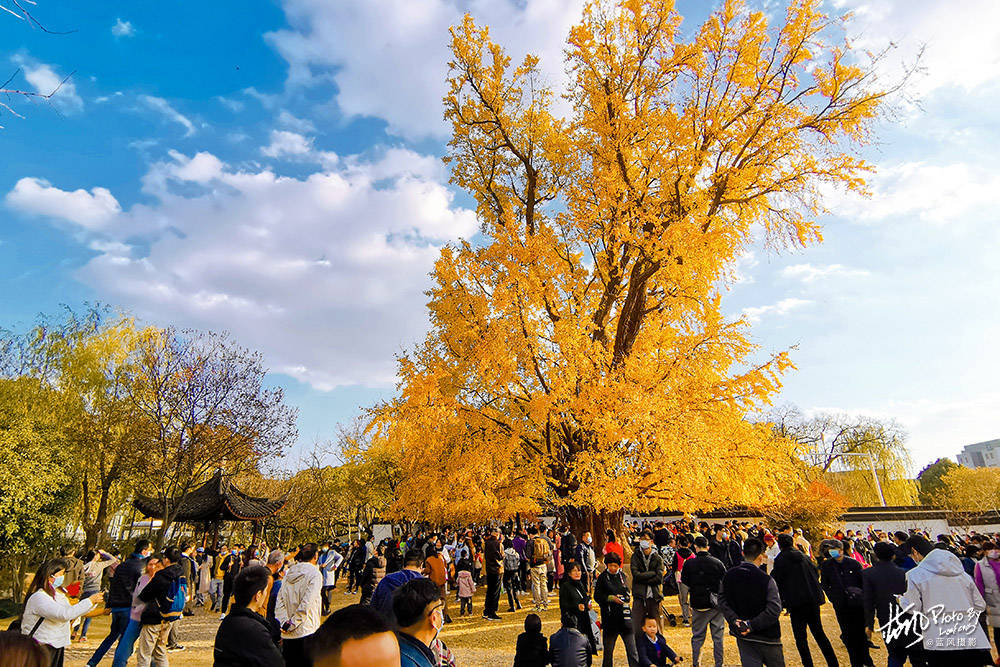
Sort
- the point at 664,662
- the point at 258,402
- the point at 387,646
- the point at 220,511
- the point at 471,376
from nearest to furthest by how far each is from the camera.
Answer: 1. the point at 387,646
2. the point at 664,662
3. the point at 471,376
4. the point at 220,511
5. the point at 258,402

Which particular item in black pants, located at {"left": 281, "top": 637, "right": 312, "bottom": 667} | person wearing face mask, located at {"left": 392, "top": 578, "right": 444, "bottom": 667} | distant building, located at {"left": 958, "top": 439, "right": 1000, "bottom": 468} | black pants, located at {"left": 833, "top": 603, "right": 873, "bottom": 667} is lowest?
distant building, located at {"left": 958, "top": 439, "right": 1000, "bottom": 468}

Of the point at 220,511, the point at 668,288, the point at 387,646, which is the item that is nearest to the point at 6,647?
the point at 387,646

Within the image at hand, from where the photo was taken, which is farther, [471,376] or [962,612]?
[471,376]

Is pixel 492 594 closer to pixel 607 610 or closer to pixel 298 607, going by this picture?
pixel 607 610

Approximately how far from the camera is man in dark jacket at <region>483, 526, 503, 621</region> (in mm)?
12609

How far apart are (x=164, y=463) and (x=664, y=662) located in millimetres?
20479

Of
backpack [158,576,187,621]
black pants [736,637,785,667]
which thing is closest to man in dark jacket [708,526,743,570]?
black pants [736,637,785,667]

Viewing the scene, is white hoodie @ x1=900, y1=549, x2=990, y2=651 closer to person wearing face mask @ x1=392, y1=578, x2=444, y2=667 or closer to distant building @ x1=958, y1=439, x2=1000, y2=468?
person wearing face mask @ x1=392, y1=578, x2=444, y2=667

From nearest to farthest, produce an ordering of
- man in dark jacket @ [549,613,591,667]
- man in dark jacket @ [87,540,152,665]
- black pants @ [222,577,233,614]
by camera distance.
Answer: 1. man in dark jacket @ [549,613,591,667]
2. man in dark jacket @ [87,540,152,665]
3. black pants @ [222,577,233,614]

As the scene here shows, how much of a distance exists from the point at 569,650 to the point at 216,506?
17.9 m

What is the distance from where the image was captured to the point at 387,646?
1561mm

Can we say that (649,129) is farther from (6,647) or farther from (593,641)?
(6,647)

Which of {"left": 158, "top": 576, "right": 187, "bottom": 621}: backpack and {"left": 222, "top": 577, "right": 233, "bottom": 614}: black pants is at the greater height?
{"left": 158, "top": 576, "right": 187, "bottom": 621}: backpack

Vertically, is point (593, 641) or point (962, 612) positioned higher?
point (962, 612)
